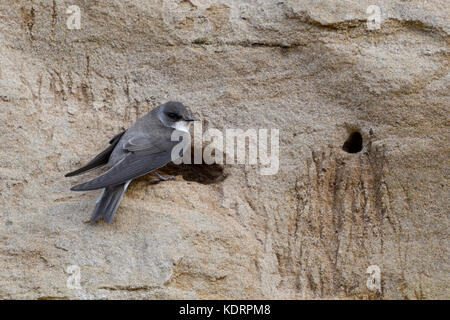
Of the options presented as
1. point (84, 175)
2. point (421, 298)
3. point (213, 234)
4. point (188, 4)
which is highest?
point (188, 4)

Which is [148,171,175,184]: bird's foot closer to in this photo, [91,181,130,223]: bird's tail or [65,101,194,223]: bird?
[65,101,194,223]: bird

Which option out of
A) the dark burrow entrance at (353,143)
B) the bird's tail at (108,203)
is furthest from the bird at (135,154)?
the dark burrow entrance at (353,143)

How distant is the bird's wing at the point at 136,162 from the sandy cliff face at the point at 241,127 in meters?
0.12

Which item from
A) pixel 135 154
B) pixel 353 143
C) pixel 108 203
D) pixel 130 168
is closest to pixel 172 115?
pixel 135 154

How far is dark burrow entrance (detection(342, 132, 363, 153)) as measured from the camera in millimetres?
3568

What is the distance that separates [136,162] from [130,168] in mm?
67

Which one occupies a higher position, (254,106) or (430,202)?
(254,106)

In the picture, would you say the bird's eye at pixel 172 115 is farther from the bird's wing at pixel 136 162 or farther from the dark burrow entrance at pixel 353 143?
the dark burrow entrance at pixel 353 143

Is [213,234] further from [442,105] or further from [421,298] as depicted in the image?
[442,105]

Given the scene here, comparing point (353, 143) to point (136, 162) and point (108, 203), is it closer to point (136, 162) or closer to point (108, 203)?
point (136, 162)

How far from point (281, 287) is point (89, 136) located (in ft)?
4.45

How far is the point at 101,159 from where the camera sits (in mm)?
3428

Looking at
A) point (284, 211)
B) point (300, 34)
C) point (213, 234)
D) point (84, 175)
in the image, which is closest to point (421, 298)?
point (284, 211)

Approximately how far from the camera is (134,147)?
3426 mm
